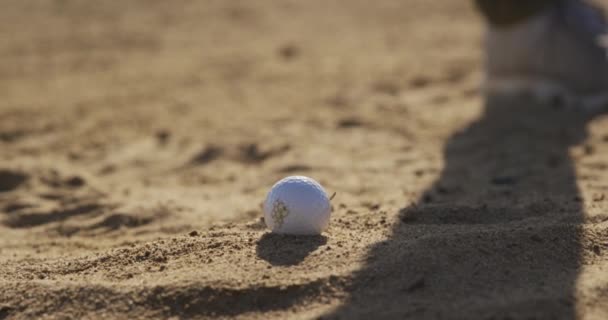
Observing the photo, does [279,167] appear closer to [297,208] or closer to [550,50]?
[297,208]

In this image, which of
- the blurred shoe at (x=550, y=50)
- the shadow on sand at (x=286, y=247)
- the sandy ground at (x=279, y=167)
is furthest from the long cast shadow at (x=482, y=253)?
the blurred shoe at (x=550, y=50)

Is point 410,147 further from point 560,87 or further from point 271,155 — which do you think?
point 560,87

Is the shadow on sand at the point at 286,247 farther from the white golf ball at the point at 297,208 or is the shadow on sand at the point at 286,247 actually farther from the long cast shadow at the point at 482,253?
the long cast shadow at the point at 482,253

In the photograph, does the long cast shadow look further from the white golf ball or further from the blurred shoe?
the blurred shoe

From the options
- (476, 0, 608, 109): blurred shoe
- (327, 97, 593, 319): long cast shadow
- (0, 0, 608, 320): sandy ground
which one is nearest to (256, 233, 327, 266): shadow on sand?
(0, 0, 608, 320): sandy ground

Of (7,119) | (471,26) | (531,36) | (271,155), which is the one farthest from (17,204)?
(471,26)

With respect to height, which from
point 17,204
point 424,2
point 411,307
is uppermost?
point 424,2
